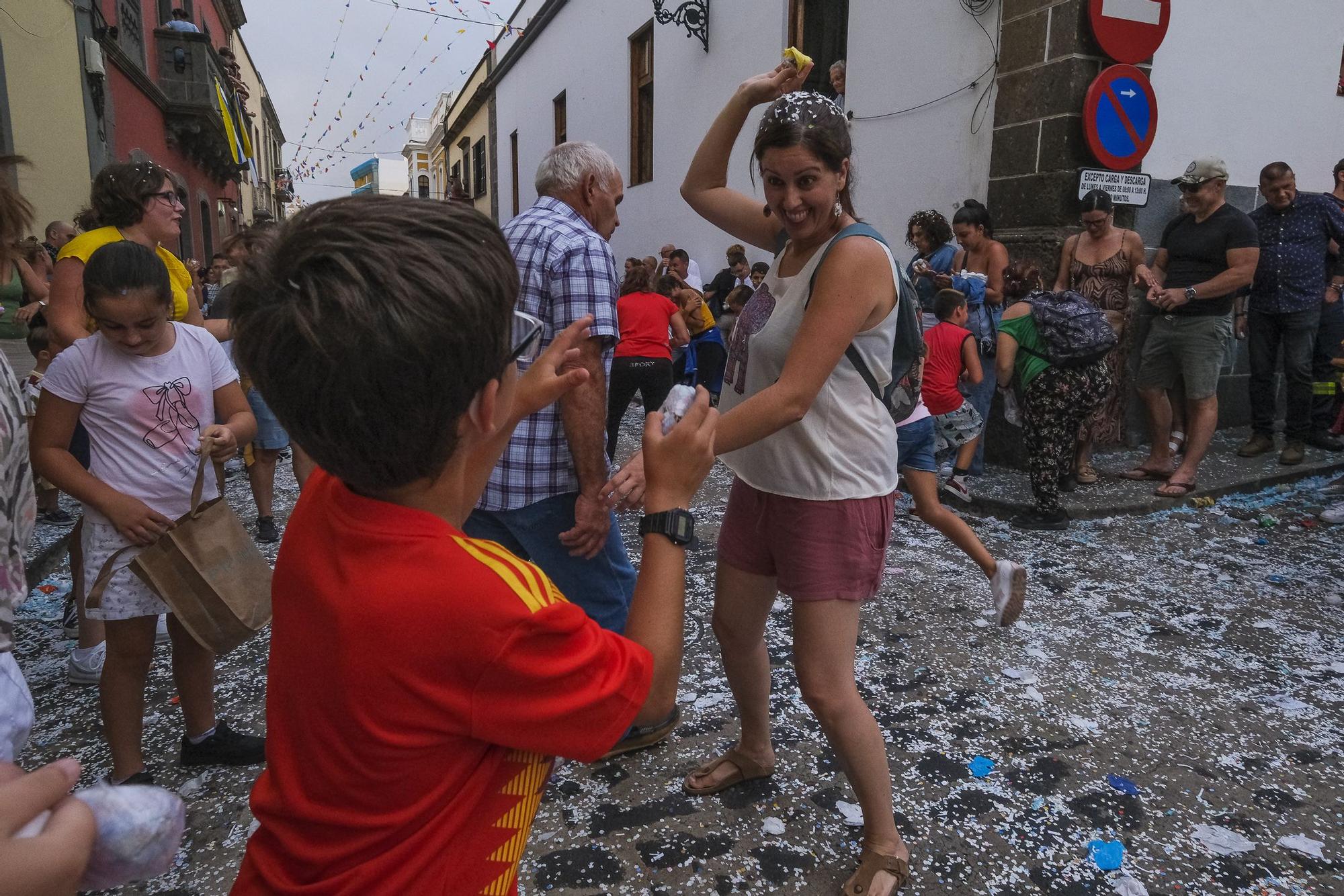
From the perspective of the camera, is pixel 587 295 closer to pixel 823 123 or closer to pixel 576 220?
pixel 576 220

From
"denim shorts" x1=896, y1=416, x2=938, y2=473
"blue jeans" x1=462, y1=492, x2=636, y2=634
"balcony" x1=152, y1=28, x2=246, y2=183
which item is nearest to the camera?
"blue jeans" x1=462, y1=492, x2=636, y2=634

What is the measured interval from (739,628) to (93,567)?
70.7 inches

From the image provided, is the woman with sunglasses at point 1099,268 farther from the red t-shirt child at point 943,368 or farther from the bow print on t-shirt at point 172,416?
the bow print on t-shirt at point 172,416

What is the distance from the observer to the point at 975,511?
544 cm

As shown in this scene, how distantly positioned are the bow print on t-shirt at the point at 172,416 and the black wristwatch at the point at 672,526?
1829 millimetres

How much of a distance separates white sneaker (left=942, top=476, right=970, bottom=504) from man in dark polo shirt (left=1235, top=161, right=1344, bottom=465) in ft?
8.28

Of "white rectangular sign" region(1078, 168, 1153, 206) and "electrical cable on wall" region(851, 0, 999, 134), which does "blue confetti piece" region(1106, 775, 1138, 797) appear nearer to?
"white rectangular sign" region(1078, 168, 1153, 206)

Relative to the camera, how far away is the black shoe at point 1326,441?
21.0ft

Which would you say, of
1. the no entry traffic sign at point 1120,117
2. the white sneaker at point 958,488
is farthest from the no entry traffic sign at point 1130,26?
the white sneaker at point 958,488

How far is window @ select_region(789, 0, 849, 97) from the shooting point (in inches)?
355

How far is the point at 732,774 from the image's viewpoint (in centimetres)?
245

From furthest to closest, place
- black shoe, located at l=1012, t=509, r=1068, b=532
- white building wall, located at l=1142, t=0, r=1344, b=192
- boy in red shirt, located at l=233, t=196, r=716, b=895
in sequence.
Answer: white building wall, located at l=1142, t=0, r=1344, b=192 < black shoe, located at l=1012, t=509, r=1068, b=532 < boy in red shirt, located at l=233, t=196, r=716, b=895

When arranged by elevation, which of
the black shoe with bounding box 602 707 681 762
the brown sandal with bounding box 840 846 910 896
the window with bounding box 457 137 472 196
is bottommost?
the black shoe with bounding box 602 707 681 762

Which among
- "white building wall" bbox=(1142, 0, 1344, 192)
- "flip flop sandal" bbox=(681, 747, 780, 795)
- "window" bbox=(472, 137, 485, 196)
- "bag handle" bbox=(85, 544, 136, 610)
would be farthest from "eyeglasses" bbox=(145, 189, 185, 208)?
"window" bbox=(472, 137, 485, 196)
